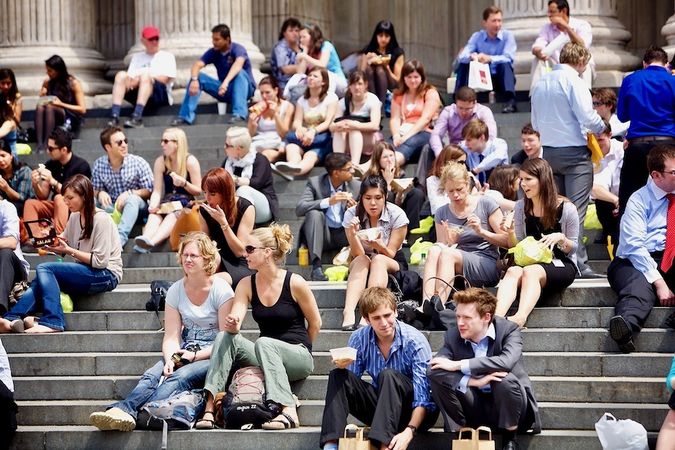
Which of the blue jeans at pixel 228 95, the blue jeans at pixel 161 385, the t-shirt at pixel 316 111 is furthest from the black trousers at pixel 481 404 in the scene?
the blue jeans at pixel 228 95

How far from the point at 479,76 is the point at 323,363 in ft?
20.2

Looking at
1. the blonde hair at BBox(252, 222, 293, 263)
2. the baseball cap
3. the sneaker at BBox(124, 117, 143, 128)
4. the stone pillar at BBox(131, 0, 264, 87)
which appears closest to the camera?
the blonde hair at BBox(252, 222, 293, 263)

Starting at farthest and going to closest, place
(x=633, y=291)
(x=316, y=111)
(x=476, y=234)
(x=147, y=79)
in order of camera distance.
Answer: (x=147, y=79) → (x=316, y=111) → (x=476, y=234) → (x=633, y=291)

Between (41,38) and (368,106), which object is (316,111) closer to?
(368,106)

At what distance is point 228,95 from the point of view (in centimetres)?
2088

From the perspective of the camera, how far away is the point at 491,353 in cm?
1277

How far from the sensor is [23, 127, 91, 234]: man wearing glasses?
1753cm

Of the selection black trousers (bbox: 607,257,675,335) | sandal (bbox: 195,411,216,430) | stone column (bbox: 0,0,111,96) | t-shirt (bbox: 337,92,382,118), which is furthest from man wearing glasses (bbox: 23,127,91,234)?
black trousers (bbox: 607,257,675,335)

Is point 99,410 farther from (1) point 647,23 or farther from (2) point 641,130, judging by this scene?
(1) point 647,23

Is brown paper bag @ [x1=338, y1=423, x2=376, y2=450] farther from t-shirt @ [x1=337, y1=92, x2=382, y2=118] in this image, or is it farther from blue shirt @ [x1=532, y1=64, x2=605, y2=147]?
t-shirt @ [x1=337, y1=92, x2=382, y2=118]

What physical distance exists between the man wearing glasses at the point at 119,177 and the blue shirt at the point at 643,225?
5668 mm

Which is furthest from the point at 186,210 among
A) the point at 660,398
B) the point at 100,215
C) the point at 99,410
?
the point at 660,398

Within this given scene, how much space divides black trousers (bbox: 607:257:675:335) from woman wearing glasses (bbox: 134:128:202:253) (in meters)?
4.95

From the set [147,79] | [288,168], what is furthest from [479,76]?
[147,79]
